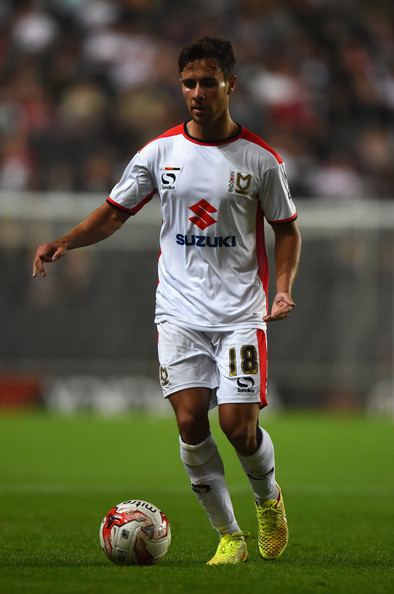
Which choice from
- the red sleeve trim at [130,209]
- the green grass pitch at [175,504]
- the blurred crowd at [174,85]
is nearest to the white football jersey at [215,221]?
the red sleeve trim at [130,209]

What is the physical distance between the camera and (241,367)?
5.44 meters

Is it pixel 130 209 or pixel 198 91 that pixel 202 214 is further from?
pixel 198 91

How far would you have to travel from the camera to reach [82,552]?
5855 millimetres

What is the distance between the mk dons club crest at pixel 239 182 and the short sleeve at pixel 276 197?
0.07 meters

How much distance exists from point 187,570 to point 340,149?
1426 centimetres

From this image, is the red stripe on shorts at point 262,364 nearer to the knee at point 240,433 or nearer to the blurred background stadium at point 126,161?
the knee at point 240,433

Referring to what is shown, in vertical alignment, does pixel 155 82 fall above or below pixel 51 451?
above

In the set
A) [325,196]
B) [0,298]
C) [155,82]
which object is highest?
[155,82]

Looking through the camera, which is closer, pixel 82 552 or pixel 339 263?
pixel 82 552

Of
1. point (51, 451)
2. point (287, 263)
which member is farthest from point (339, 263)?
point (287, 263)

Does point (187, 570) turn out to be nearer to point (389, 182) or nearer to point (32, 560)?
point (32, 560)

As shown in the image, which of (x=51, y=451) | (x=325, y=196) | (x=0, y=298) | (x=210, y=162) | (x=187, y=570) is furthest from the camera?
(x=325, y=196)

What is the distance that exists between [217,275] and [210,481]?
2.98 ft

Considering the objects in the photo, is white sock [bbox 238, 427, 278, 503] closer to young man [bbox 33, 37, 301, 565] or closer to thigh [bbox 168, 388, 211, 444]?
young man [bbox 33, 37, 301, 565]
